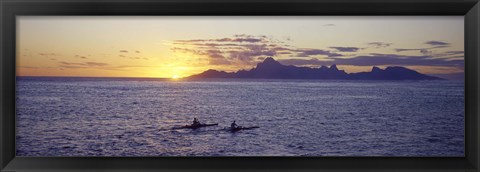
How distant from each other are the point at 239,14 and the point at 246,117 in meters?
1.02

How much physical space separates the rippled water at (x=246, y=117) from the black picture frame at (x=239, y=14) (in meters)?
0.07

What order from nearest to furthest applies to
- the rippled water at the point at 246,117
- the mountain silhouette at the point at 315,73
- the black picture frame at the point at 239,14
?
1. the black picture frame at the point at 239,14
2. the rippled water at the point at 246,117
3. the mountain silhouette at the point at 315,73

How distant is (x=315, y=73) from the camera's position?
1.99 m

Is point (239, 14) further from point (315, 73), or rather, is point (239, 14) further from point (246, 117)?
point (246, 117)

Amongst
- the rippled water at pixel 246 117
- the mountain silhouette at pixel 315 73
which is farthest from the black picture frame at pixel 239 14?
the mountain silhouette at pixel 315 73

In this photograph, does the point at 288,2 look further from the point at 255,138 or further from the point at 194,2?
the point at 255,138

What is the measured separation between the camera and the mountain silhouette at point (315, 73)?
2.00 meters

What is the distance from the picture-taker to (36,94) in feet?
5.17

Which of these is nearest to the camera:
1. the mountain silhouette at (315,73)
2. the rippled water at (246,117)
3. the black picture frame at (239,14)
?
the black picture frame at (239,14)

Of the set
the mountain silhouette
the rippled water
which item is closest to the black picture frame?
the rippled water

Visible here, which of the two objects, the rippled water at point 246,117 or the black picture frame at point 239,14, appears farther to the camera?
the rippled water at point 246,117

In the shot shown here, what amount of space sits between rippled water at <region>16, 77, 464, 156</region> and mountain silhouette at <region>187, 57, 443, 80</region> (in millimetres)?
34

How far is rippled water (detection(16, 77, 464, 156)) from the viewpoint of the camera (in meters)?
1.57

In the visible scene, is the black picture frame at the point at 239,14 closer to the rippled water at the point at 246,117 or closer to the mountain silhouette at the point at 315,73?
the rippled water at the point at 246,117
